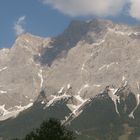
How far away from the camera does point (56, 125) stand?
7881cm

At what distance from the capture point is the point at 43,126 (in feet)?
257

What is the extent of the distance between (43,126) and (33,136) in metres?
2.33

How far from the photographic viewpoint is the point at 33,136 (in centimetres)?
7800

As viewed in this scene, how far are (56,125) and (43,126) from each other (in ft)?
7.34

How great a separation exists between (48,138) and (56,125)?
3.37 metres

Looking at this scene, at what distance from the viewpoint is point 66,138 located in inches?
3041

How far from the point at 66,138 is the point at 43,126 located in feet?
14.3

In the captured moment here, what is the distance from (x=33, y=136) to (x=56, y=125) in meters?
4.25

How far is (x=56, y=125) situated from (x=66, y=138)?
3.02 m

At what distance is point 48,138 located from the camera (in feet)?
250
